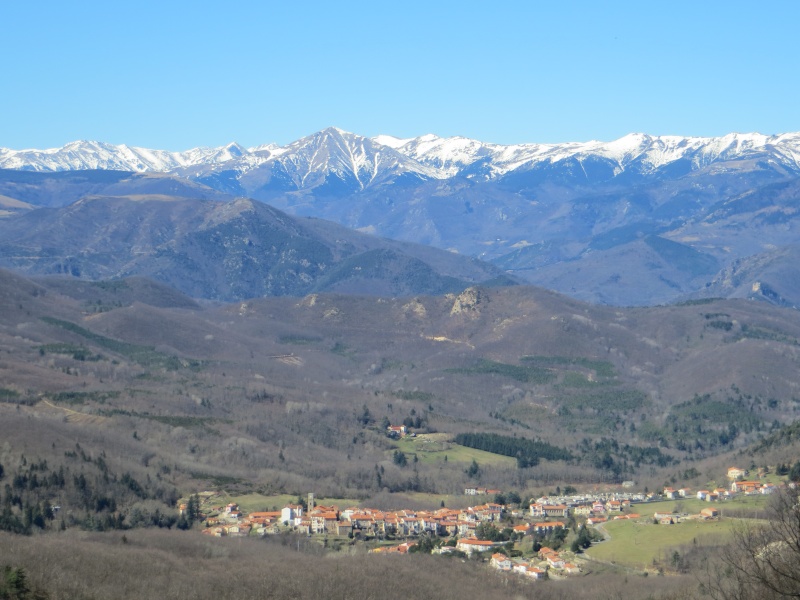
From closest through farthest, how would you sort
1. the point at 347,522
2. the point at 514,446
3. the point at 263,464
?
the point at 347,522
the point at 263,464
the point at 514,446

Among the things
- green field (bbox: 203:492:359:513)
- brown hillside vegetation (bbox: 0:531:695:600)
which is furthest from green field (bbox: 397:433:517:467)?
brown hillside vegetation (bbox: 0:531:695:600)

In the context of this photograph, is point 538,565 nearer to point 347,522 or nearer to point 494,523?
point 494,523

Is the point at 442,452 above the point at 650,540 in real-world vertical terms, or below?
above

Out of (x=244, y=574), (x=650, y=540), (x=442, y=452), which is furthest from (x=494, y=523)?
(x=442, y=452)

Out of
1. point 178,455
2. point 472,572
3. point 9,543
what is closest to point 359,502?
point 178,455

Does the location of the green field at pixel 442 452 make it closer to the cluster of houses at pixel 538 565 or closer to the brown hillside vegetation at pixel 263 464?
the brown hillside vegetation at pixel 263 464

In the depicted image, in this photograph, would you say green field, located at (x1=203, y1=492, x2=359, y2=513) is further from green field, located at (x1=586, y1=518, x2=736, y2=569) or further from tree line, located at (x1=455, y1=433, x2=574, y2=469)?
tree line, located at (x1=455, y1=433, x2=574, y2=469)
